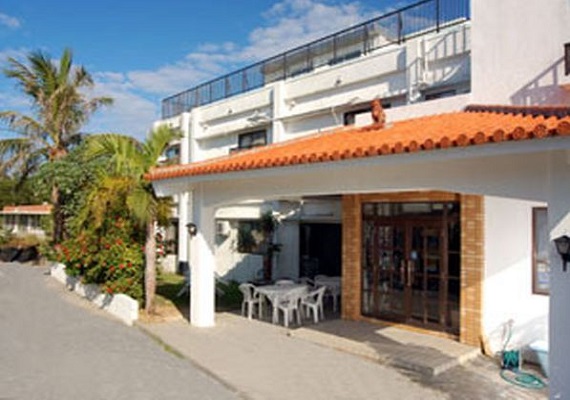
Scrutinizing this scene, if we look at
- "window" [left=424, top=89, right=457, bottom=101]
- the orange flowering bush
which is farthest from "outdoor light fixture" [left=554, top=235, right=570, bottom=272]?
the orange flowering bush

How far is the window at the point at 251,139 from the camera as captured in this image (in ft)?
73.6

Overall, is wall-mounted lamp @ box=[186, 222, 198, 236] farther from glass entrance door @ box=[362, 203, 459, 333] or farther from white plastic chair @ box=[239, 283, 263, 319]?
glass entrance door @ box=[362, 203, 459, 333]

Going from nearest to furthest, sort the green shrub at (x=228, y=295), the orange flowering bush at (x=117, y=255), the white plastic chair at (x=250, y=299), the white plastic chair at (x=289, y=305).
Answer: the white plastic chair at (x=289, y=305) < the white plastic chair at (x=250, y=299) < the orange flowering bush at (x=117, y=255) < the green shrub at (x=228, y=295)

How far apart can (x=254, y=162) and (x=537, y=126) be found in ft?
17.6

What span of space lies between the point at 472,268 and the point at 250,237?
13.2 metres

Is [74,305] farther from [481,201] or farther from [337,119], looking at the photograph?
[481,201]

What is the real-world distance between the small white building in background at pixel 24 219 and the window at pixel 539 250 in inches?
1516

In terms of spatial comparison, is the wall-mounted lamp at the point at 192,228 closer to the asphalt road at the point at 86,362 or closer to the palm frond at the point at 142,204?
the palm frond at the point at 142,204

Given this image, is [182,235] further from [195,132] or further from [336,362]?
[336,362]

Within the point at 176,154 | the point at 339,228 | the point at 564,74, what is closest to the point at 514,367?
the point at 564,74

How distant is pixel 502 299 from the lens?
10711 millimetres

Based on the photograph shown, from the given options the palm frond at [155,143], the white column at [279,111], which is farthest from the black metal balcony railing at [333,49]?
the palm frond at [155,143]

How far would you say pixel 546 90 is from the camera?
1023 centimetres

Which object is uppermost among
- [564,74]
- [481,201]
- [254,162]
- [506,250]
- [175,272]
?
[564,74]
